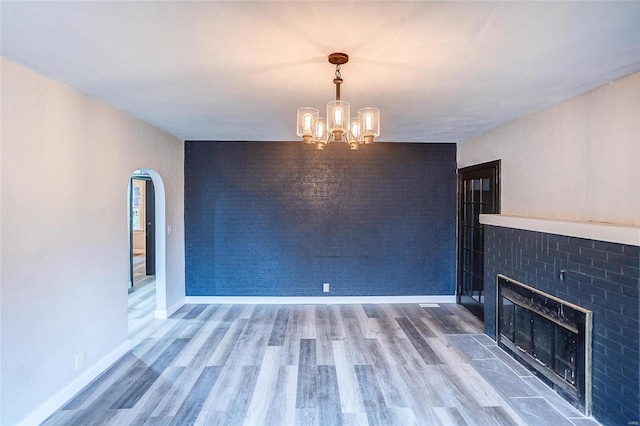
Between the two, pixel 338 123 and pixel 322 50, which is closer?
pixel 322 50

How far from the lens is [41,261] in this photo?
7.90 feet

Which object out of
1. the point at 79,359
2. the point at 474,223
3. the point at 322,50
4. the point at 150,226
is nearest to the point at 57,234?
the point at 79,359

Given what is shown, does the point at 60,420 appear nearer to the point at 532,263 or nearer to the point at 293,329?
the point at 293,329

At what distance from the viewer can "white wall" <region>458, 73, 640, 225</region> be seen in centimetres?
243

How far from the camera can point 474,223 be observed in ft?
15.8

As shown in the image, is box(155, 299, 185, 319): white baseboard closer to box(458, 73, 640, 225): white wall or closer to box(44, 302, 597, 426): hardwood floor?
box(44, 302, 597, 426): hardwood floor

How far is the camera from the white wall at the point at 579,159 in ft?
7.98

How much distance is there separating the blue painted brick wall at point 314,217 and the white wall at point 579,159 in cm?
136

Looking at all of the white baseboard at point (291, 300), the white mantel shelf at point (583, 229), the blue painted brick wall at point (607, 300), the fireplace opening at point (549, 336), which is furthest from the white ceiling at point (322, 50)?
the white baseboard at point (291, 300)

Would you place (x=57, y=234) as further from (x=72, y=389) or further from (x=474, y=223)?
(x=474, y=223)

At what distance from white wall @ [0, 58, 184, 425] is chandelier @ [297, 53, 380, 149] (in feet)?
6.19

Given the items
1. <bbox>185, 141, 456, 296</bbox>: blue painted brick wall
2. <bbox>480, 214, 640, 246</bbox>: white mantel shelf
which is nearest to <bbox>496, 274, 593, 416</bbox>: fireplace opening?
<bbox>480, 214, 640, 246</bbox>: white mantel shelf

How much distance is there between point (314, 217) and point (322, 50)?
3323 mm

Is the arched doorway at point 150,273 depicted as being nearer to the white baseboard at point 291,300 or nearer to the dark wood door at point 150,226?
the dark wood door at point 150,226
